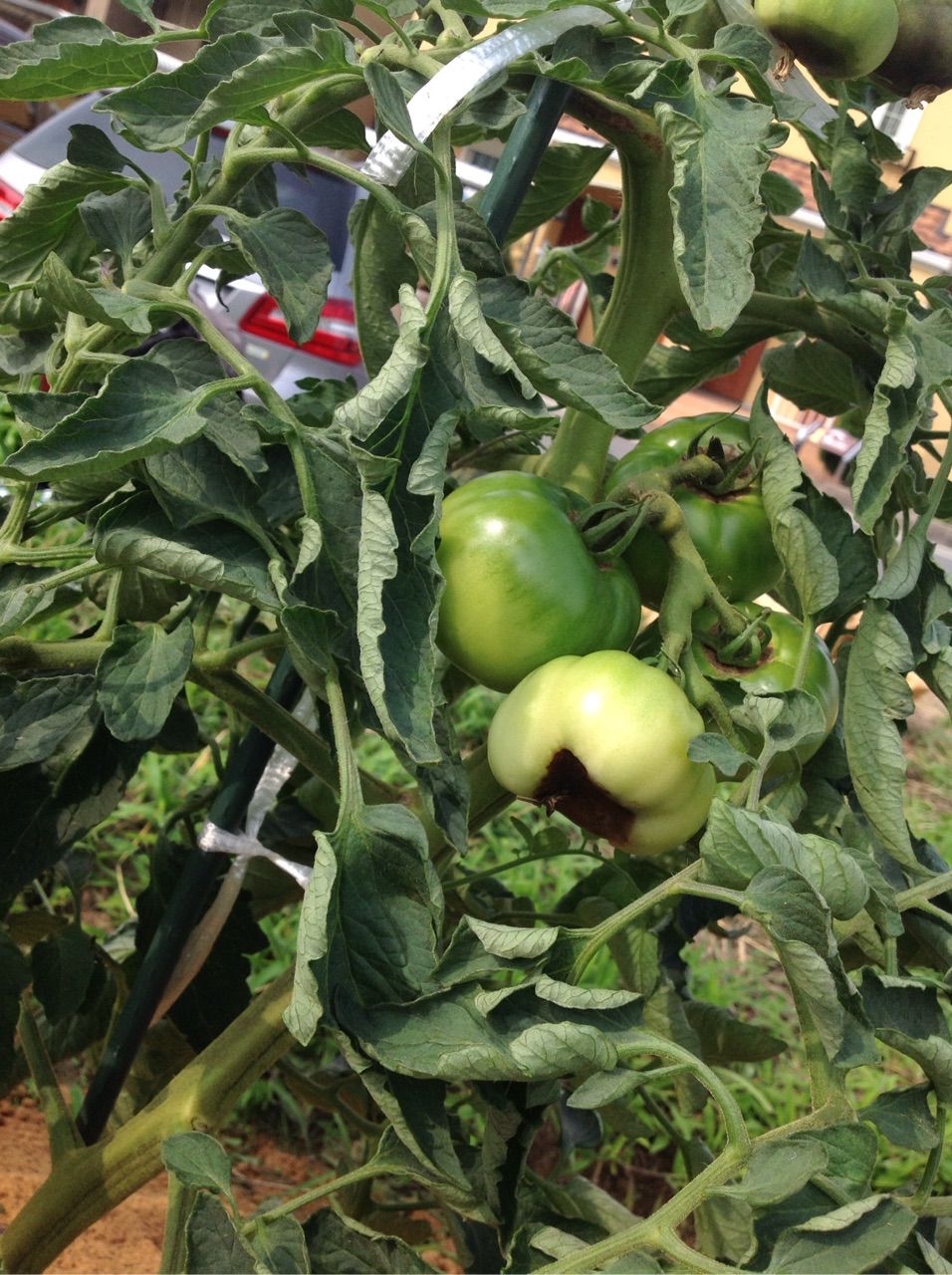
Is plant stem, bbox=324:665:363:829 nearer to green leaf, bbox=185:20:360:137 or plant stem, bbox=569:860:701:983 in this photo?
plant stem, bbox=569:860:701:983

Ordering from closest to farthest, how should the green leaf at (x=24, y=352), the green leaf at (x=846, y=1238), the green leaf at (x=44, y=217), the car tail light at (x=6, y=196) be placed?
the green leaf at (x=846, y=1238) < the green leaf at (x=44, y=217) < the green leaf at (x=24, y=352) < the car tail light at (x=6, y=196)

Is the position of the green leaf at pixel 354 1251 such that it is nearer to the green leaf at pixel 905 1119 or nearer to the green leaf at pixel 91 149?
the green leaf at pixel 905 1119

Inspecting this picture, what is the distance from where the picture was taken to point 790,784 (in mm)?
689

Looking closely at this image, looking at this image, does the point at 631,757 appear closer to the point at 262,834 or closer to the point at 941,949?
the point at 941,949

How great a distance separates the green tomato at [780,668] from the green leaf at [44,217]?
426 millimetres

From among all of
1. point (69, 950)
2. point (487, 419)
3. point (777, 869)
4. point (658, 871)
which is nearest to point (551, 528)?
point (487, 419)

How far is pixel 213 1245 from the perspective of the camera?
2.06 ft

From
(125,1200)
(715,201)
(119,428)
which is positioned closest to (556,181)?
(715,201)

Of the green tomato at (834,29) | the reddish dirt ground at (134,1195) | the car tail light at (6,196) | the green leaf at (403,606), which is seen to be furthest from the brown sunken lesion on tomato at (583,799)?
the car tail light at (6,196)

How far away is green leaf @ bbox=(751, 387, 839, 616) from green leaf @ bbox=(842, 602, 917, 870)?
0.10 feet

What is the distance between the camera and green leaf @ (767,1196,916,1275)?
0.51m

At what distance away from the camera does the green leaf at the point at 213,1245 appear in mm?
617

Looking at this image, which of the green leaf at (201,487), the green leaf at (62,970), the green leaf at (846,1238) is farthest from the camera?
the green leaf at (62,970)

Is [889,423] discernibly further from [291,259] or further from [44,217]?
[44,217]
